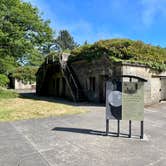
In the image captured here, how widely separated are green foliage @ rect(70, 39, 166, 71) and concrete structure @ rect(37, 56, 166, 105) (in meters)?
0.37

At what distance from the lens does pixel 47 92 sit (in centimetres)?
2303

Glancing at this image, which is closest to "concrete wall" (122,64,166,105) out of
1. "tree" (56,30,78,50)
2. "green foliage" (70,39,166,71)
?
"green foliage" (70,39,166,71)

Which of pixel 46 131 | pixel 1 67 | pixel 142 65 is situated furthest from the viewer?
pixel 1 67

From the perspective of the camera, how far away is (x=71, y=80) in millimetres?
17156

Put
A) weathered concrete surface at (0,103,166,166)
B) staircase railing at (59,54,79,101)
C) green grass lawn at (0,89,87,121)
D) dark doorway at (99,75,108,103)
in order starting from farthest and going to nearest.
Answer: staircase railing at (59,54,79,101) < dark doorway at (99,75,108,103) < green grass lawn at (0,89,87,121) < weathered concrete surface at (0,103,166,166)

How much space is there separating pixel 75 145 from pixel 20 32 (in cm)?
1441

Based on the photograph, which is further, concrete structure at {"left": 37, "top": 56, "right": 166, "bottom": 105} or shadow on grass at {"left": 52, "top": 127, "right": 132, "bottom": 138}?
concrete structure at {"left": 37, "top": 56, "right": 166, "bottom": 105}

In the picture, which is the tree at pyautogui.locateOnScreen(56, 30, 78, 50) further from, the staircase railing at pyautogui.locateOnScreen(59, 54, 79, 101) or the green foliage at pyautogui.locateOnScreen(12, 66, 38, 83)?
the staircase railing at pyautogui.locateOnScreen(59, 54, 79, 101)

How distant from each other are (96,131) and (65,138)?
1293 millimetres

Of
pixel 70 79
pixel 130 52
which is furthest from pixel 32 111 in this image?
pixel 70 79

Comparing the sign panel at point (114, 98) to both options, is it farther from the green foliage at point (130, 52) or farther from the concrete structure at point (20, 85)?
the concrete structure at point (20, 85)

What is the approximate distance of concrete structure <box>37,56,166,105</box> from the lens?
1322cm

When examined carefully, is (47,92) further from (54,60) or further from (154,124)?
(154,124)

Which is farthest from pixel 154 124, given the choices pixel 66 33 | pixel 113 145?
pixel 66 33
